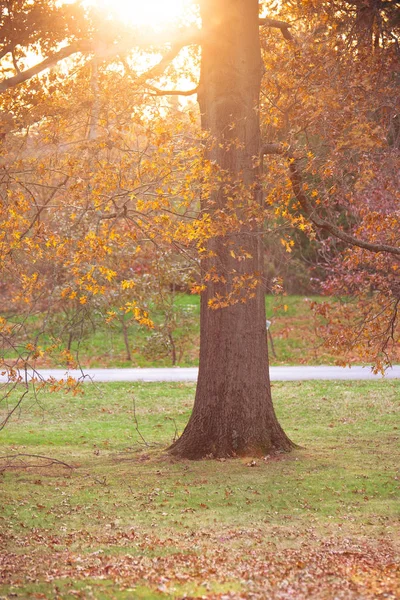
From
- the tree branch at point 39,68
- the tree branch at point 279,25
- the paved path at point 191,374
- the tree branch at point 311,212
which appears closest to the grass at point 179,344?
the paved path at point 191,374

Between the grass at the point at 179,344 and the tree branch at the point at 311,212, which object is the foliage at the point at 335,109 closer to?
the tree branch at the point at 311,212

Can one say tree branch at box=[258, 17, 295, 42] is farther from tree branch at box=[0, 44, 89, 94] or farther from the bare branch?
tree branch at box=[0, 44, 89, 94]

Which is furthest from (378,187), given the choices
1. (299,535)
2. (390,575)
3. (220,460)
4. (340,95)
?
(390,575)

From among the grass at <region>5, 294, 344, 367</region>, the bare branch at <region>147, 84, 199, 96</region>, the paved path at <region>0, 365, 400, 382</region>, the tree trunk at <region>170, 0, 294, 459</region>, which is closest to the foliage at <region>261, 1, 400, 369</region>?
the tree trunk at <region>170, 0, 294, 459</region>

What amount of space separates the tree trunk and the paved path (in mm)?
7269

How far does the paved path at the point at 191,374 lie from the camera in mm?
18984

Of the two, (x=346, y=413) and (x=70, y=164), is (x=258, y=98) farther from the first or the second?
(x=346, y=413)

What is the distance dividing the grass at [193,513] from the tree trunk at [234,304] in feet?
1.54

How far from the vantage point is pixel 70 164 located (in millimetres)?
9430

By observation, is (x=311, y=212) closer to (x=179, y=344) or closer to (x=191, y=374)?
(x=191, y=374)

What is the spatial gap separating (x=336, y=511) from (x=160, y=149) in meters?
4.12

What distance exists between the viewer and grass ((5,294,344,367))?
22891 mm

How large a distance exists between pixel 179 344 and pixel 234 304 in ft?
39.7

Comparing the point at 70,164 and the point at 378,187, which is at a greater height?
the point at 378,187
